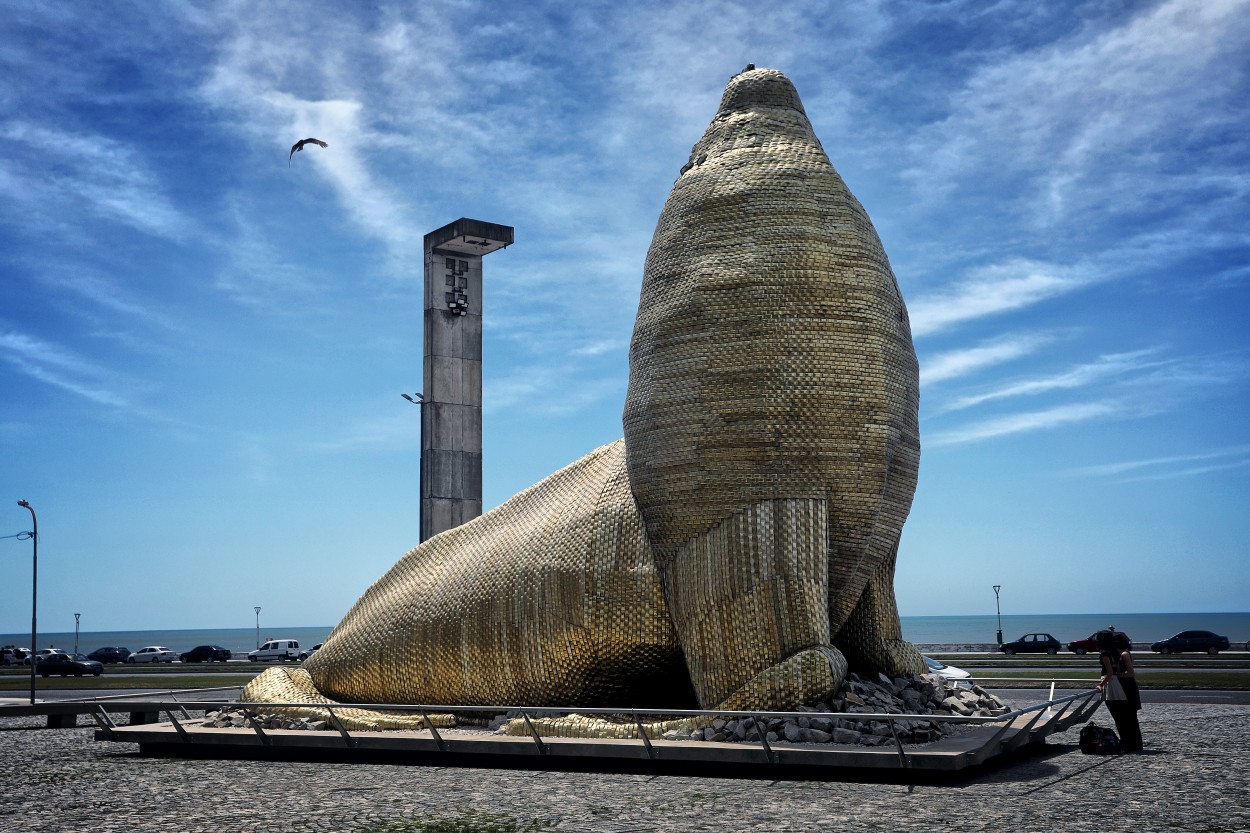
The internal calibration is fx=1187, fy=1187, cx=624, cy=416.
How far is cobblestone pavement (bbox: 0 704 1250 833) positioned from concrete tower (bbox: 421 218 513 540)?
13485 mm

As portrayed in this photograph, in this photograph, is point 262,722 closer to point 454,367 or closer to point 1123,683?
point 1123,683

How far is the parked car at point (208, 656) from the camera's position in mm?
55194

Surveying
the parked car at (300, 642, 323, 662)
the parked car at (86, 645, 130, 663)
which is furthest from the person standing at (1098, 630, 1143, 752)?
the parked car at (86, 645, 130, 663)

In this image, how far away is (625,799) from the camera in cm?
975

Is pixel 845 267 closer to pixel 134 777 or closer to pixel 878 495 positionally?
pixel 878 495

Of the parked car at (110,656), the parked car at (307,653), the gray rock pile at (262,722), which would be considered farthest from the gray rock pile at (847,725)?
the parked car at (110,656)

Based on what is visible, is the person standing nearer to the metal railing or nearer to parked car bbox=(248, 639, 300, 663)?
the metal railing

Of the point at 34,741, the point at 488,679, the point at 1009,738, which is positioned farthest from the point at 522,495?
the point at 34,741

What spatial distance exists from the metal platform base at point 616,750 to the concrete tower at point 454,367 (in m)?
11.6

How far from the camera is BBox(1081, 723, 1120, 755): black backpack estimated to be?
466 inches

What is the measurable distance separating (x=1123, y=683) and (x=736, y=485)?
4.27 meters

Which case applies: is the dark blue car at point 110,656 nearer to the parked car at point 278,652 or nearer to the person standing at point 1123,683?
the parked car at point 278,652

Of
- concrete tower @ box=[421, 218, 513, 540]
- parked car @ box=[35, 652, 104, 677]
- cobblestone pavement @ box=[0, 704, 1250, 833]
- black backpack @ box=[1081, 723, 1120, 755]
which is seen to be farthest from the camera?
parked car @ box=[35, 652, 104, 677]

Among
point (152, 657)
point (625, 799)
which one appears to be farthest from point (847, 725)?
point (152, 657)
